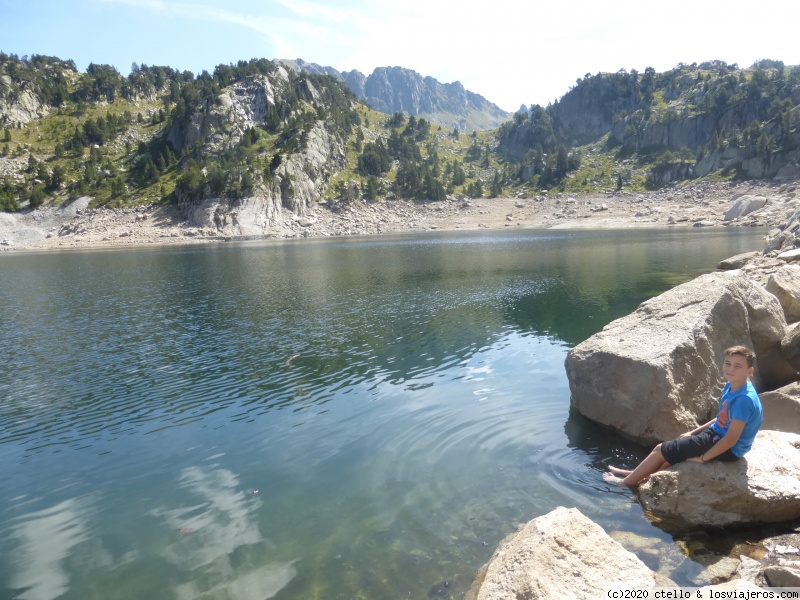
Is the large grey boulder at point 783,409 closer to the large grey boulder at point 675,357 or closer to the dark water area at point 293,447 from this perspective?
the large grey boulder at point 675,357

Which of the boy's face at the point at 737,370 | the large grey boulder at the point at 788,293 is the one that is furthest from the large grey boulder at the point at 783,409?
the large grey boulder at the point at 788,293

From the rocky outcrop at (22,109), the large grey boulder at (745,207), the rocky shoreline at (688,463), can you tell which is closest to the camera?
the rocky shoreline at (688,463)

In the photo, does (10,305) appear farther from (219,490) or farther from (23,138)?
(23,138)

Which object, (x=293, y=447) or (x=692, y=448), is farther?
(x=293, y=447)

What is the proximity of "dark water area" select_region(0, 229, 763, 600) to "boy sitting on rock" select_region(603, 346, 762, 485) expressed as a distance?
5.59 ft

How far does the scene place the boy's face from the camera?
938 centimetres

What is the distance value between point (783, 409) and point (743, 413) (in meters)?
4.91

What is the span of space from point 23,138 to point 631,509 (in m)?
211

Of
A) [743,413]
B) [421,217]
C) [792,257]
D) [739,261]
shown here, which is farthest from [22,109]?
[743,413]

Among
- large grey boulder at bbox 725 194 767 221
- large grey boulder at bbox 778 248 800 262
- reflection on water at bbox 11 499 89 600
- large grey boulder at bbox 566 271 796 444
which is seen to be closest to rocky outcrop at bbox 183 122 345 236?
large grey boulder at bbox 725 194 767 221

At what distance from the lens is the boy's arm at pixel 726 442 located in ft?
31.4

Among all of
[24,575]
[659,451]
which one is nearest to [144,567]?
[24,575]

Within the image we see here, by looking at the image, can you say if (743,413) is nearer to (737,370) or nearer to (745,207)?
(737,370)

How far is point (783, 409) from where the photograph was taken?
12.9 metres
